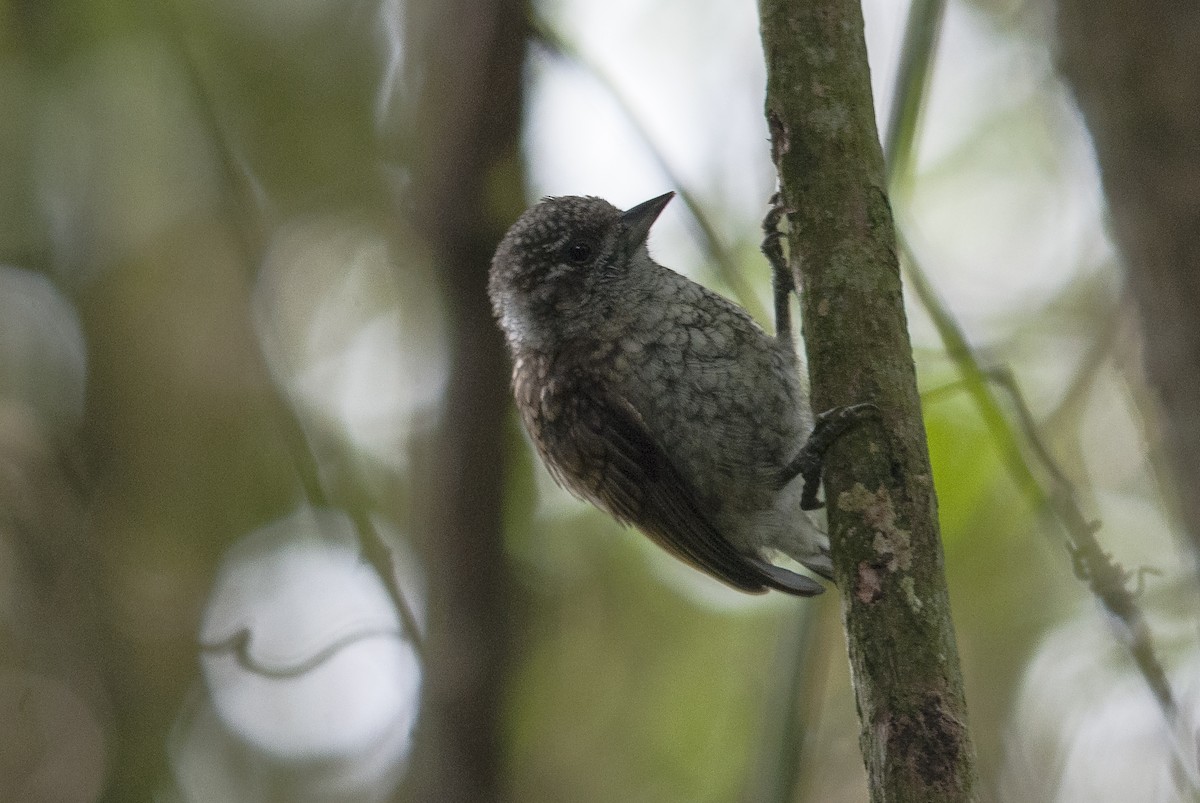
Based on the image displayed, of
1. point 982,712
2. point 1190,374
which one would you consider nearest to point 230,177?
point 1190,374

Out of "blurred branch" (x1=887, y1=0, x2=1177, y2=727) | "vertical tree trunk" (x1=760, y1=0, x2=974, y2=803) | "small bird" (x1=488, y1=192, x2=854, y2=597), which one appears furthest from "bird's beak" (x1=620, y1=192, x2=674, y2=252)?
"vertical tree trunk" (x1=760, y1=0, x2=974, y2=803)

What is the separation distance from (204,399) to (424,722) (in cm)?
273

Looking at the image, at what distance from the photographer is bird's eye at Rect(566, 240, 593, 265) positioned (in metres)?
3.88

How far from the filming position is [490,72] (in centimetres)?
340

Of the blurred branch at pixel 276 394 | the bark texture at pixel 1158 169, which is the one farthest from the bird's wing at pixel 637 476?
the bark texture at pixel 1158 169

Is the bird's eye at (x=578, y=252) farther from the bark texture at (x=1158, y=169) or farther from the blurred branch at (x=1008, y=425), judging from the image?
the bark texture at (x=1158, y=169)

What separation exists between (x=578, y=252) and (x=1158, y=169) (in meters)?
1.93

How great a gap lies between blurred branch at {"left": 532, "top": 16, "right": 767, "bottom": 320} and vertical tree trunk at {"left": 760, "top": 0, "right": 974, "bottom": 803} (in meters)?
1.10

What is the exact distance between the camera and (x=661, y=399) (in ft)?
11.6

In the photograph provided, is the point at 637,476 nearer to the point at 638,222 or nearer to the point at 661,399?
the point at 661,399

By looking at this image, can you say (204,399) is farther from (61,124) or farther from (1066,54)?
(1066,54)

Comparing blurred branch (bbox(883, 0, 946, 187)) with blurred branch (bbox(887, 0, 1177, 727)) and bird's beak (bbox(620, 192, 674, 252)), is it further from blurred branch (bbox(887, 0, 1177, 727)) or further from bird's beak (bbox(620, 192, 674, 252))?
bird's beak (bbox(620, 192, 674, 252))

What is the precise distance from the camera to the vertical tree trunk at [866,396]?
5.98 ft

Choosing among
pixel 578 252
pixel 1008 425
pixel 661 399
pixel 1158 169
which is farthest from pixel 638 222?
pixel 1158 169
